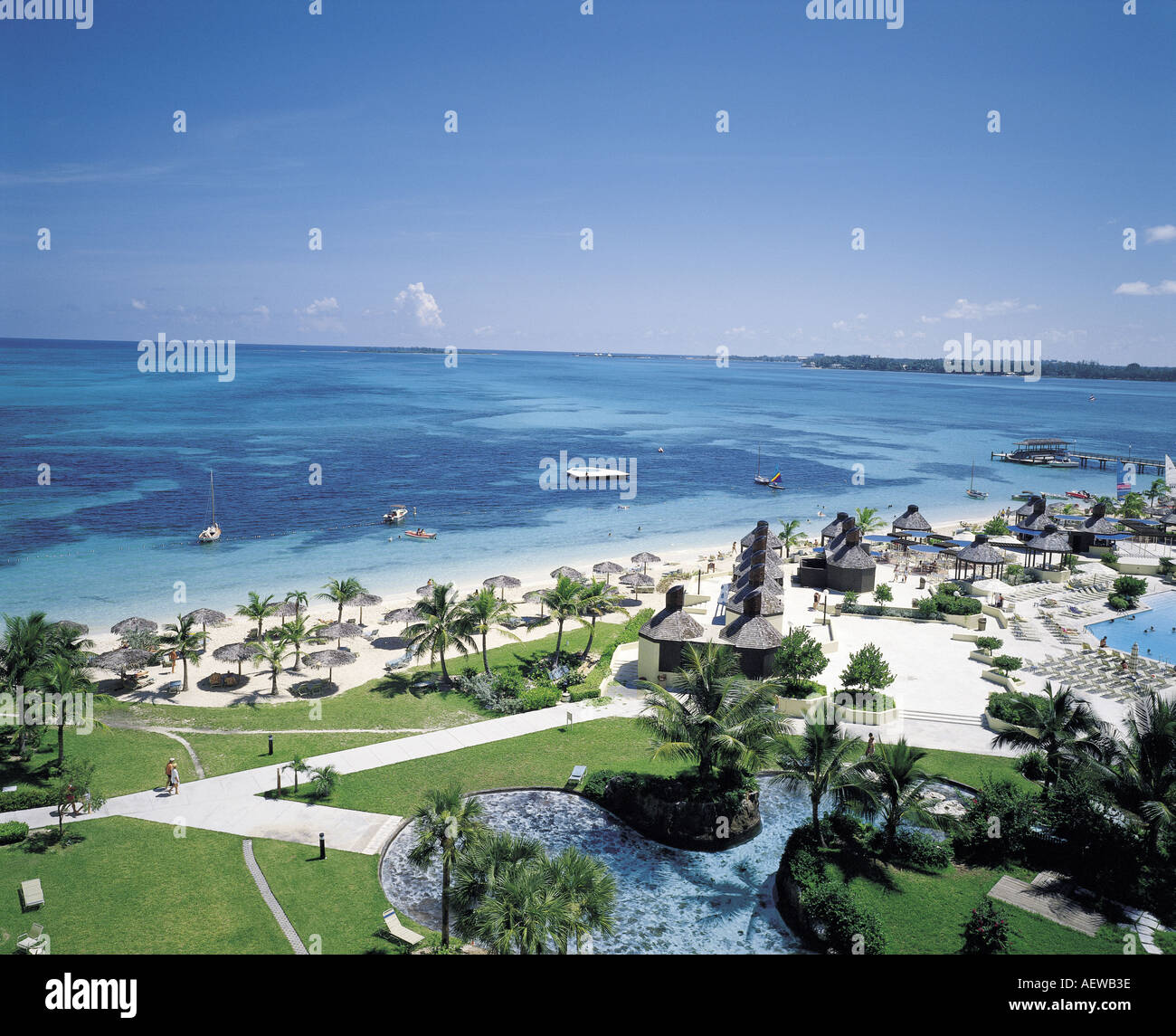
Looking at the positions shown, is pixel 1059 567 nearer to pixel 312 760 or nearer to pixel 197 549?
pixel 312 760

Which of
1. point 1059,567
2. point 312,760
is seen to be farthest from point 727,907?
point 1059,567

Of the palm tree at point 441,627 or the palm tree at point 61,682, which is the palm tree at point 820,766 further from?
the palm tree at point 61,682

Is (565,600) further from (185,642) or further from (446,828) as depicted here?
(446,828)

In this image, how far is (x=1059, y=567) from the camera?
4547 cm

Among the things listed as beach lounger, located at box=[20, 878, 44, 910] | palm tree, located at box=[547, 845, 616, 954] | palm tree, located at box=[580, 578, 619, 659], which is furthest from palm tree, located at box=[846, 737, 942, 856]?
beach lounger, located at box=[20, 878, 44, 910]

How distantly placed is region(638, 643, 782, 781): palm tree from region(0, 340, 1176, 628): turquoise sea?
94.8 ft

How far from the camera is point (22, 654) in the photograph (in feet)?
75.3

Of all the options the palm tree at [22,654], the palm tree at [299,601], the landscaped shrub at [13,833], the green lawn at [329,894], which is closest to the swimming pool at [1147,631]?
the green lawn at [329,894]

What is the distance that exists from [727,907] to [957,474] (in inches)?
3626

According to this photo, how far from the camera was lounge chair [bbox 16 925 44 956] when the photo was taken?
14664 mm

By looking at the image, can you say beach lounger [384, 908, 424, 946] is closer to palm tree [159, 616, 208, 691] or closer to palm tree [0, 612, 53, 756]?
palm tree [0, 612, 53, 756]

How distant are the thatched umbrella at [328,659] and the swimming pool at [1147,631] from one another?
3394cm

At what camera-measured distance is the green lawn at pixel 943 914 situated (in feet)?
50.5

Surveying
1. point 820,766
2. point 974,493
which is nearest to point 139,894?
point 820,766
